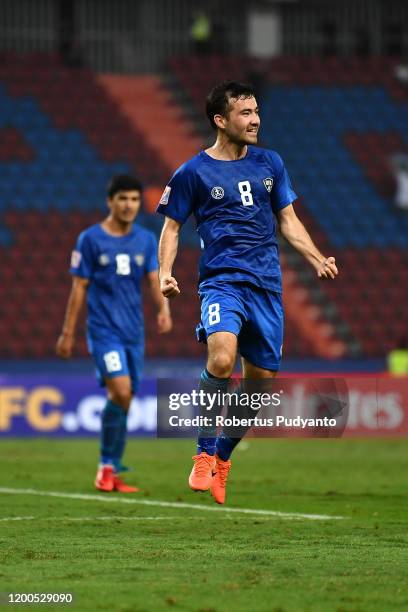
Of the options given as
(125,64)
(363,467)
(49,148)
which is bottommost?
(363,467)

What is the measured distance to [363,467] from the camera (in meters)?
14.6

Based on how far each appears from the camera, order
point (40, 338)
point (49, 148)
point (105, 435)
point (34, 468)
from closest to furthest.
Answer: point (105, 435)
point (34, 468)
point (40, 338)
point (49, 148)

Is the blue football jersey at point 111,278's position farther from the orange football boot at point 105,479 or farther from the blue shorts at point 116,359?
the orange football boot at point 105,479

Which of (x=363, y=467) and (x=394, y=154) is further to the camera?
(x=394, y=154)

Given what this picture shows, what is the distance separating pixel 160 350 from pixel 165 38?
1096 cm

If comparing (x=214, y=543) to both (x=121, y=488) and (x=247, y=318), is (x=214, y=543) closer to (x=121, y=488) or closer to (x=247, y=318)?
(x=247, y=318)

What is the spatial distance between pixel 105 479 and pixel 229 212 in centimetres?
393

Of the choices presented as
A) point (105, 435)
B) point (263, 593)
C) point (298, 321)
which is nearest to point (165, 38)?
point (298, 321)

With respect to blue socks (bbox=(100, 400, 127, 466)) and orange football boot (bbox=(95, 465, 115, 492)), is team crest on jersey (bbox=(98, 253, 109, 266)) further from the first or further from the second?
orange football boot (bbox=(95, 465, 115, 492))

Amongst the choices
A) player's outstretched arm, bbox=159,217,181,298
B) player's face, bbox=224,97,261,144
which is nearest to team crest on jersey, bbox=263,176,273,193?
player's face, bbox=224,97,261,144

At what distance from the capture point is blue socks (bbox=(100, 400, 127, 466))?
458 inches

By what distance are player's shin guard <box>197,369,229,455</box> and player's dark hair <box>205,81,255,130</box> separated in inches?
61.1

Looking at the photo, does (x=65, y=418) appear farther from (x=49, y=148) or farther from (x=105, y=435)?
(x=49, y=148)

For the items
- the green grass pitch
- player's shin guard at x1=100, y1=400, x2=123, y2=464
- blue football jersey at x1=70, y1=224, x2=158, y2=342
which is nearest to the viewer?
the green grass pitch
